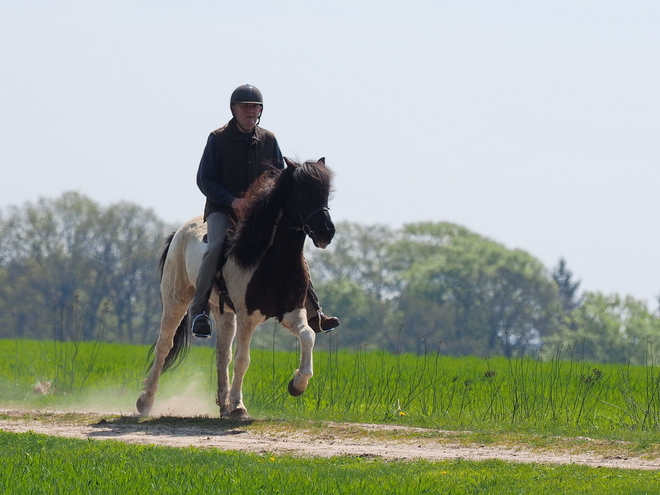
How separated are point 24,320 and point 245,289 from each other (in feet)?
192

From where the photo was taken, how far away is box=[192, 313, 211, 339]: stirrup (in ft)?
34.5

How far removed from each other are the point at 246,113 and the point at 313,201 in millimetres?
1734

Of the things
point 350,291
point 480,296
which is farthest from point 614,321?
point 350,291

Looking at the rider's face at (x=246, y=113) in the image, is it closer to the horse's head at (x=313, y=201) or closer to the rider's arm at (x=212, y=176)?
the rider's arm at (x=212, y=176)

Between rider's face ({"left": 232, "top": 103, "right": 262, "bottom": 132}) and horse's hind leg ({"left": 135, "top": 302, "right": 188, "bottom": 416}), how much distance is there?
241 centimetres

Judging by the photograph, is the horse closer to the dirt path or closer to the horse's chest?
the horse's chest

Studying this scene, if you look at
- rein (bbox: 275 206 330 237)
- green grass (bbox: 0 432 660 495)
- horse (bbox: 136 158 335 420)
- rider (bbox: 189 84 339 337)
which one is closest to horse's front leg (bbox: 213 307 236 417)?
horse (bbox: 136 158 335 420)

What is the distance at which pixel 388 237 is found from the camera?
82.4m

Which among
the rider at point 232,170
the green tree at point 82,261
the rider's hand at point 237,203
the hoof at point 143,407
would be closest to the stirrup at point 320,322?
the rider at point 232,170

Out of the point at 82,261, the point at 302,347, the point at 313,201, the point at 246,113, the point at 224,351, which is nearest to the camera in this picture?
the point at 313,201

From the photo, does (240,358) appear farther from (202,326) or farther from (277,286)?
(277,286)

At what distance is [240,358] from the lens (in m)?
11.0

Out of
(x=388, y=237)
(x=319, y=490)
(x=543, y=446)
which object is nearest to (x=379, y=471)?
(x=319, y=490)

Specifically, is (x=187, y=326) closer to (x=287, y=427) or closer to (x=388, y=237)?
(x=287, y=427)
